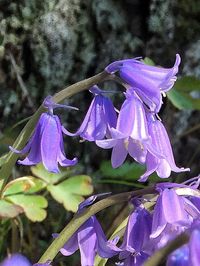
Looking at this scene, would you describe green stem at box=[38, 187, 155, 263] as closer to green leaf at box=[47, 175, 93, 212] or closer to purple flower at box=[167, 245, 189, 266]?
purple flower at box=[167, 245, 189, 266]

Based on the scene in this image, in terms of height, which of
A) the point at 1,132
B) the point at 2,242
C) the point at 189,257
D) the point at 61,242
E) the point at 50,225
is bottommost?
the point at 50,225

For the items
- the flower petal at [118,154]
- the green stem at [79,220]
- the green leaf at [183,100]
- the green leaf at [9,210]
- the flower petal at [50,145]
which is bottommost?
the green leaf at [9,210]

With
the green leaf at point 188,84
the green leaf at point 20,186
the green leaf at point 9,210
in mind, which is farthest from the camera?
the green leaf at point 188,84

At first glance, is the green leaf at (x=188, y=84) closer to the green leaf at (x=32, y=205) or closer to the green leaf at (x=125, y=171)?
the green leaf at (x=125, y=171)

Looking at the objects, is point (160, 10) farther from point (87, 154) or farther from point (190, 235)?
point (190, 235)

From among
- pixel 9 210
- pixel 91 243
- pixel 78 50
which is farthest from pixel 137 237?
pixel 78 50

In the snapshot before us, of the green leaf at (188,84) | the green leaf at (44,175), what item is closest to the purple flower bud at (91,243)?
the green leaf at (44,175)

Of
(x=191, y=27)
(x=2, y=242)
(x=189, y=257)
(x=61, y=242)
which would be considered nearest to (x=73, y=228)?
(x=61, y=242)

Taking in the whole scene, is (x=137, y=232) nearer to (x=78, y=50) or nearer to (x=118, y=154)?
(x=118, y=154)
